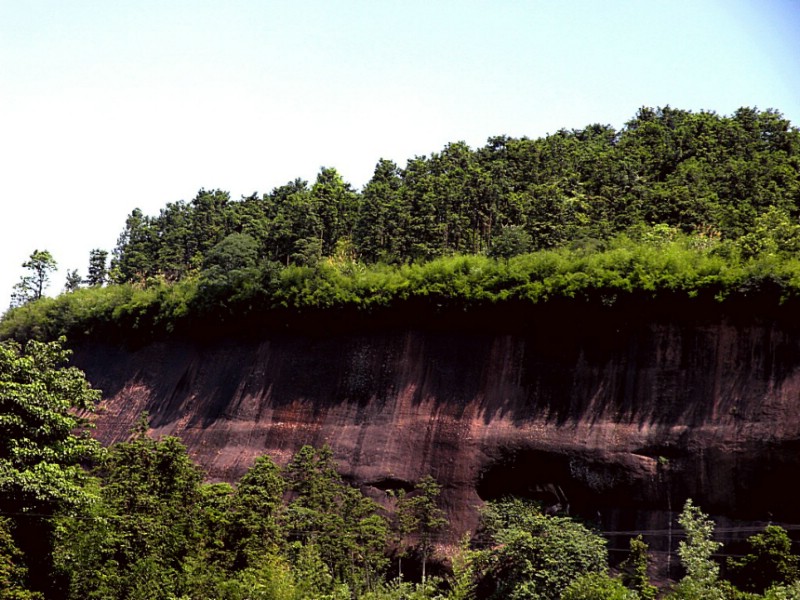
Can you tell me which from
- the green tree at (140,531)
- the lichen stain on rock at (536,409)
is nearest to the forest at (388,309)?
the green tree at (140,531)

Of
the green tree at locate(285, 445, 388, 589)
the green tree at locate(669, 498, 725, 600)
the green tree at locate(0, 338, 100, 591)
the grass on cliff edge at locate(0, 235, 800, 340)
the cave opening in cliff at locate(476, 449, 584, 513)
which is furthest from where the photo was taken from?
the cave opening in cliff at locate(476, 449, 584, 513)

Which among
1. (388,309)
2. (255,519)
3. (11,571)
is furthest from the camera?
(388,309)

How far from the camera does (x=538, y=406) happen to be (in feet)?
96.4

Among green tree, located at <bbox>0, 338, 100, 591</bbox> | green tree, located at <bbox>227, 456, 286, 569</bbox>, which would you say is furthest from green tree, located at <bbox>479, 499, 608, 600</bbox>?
green tree, located at <bbox>0, 338, 100, 591</bbox>

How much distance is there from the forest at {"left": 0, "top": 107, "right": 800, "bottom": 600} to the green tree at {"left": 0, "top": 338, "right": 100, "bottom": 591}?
0.17 feet

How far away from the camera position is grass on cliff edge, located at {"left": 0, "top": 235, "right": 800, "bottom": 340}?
27.7m

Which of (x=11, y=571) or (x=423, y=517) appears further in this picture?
(x=423, y=517)

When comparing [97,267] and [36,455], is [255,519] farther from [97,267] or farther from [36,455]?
[97,267]

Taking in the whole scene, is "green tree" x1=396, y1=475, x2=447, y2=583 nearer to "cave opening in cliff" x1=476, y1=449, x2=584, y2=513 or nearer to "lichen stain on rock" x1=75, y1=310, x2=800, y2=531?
"lichen stain on rock" x1=75, y1=310, x2=800, y2=531

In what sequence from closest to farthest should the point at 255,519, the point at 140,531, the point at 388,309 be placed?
the point at 140,531, the point at 255,519, the point at 388,309

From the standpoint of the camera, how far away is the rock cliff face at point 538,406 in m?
26.2

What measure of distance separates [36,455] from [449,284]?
13.1 meters

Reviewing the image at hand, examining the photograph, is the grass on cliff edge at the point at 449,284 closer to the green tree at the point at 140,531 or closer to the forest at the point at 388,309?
the forest at the point at 388,309

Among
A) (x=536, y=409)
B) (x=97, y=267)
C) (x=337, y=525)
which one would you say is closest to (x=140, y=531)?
(x=337, y=525)
